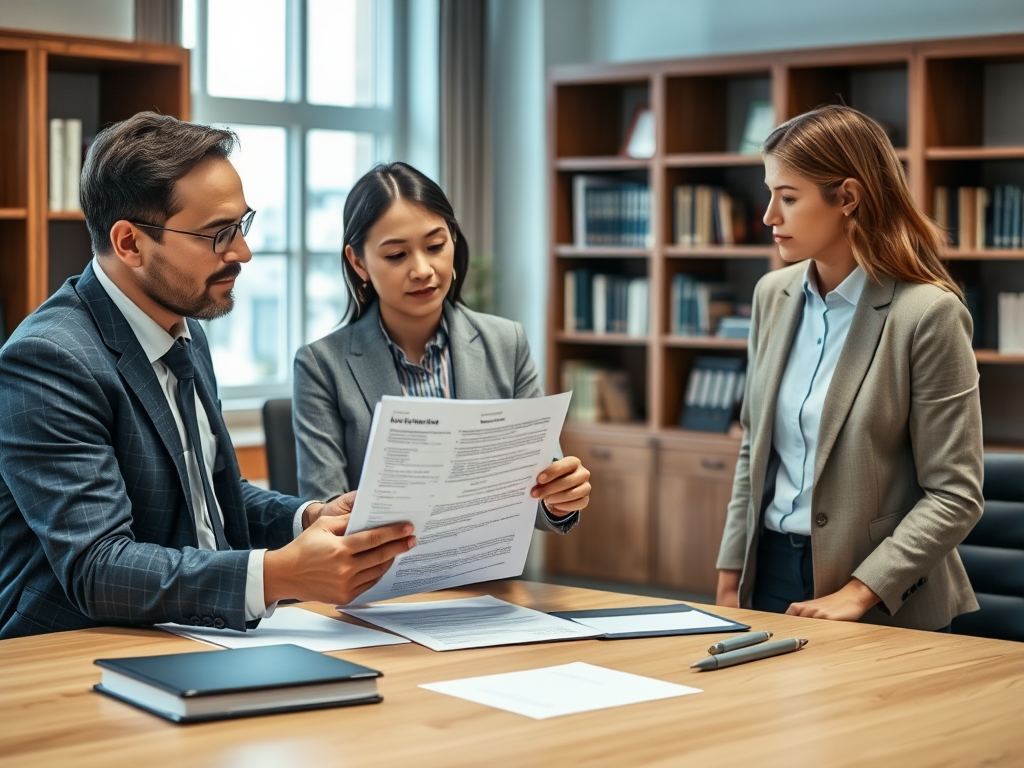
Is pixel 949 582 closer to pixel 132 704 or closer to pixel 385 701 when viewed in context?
pixel 385 701

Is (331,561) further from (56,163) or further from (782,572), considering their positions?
(56,163)

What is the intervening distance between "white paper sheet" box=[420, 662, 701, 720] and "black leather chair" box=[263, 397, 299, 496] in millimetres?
1393

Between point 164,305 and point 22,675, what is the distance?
2.14 feet

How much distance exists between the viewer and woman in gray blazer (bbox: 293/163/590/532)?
8.32 ft

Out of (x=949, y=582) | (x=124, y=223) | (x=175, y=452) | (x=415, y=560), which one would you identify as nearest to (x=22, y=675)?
(x=175, y=452)

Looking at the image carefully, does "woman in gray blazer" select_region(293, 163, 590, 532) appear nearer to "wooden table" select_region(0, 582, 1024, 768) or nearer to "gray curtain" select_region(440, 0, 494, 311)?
"wooden table" select_region(0, 582, 1024, 768)

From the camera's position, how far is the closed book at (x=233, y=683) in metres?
1.52

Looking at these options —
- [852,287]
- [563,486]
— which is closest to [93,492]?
[563,486]

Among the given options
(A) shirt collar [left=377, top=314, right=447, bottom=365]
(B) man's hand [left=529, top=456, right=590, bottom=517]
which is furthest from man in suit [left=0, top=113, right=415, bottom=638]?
(A) shirt collar [left=377, top=314, right=447, bottom=365]

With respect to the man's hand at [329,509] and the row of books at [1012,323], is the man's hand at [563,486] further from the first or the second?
the row of books at [1012,323]

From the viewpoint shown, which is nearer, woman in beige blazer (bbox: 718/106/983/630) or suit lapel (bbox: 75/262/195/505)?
suit lapel (bbox: 75/262/195/505)

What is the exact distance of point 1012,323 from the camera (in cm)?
497

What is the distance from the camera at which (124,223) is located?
212cm

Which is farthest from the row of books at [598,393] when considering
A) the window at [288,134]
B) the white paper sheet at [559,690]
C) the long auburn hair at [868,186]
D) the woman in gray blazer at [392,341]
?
the white paper sheet at [559,690]
